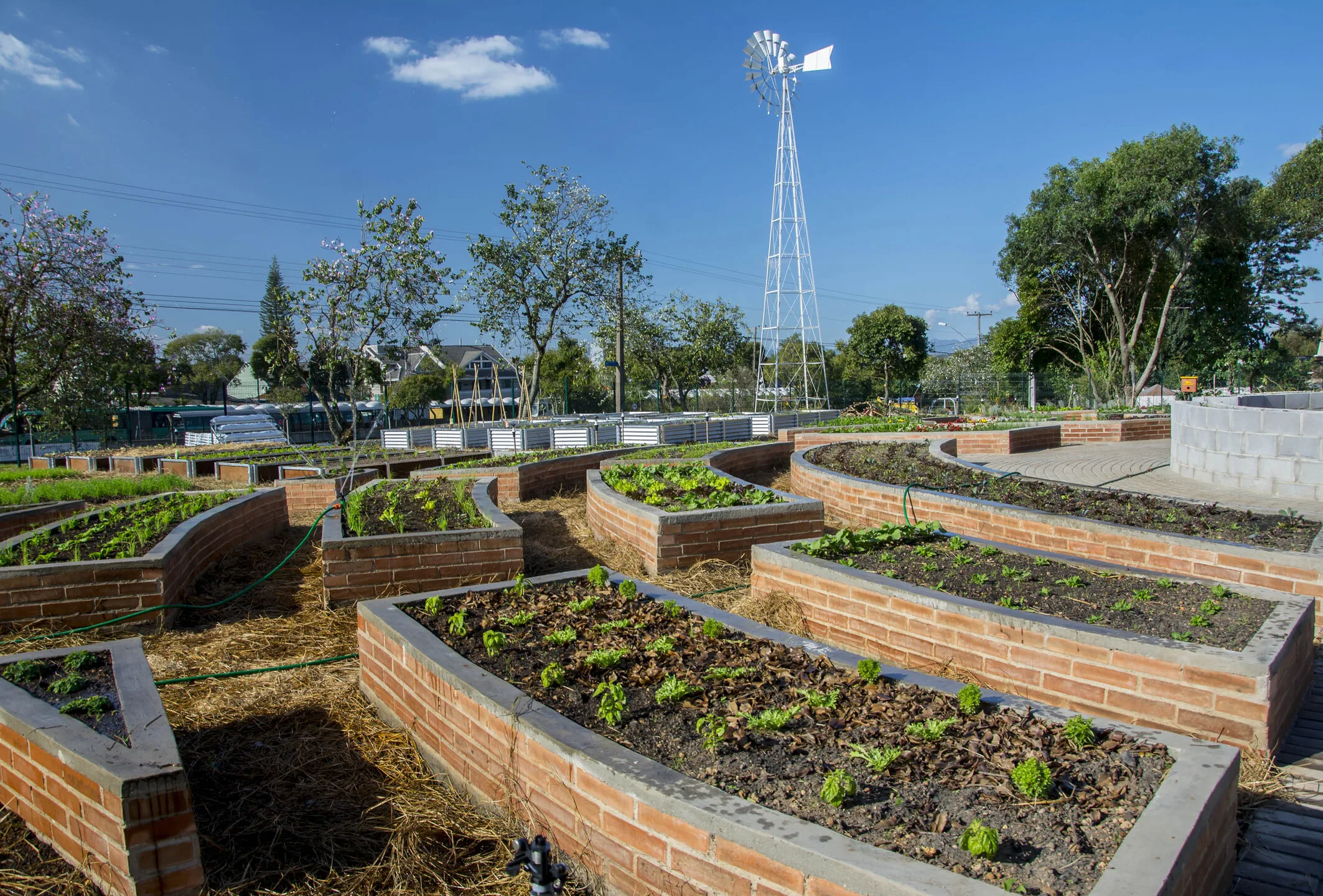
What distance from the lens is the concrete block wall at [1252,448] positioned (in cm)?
872

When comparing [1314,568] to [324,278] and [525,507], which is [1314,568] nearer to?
[525,507]

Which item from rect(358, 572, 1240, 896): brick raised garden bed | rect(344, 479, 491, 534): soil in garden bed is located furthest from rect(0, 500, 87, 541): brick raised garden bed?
rect(358, 572, 1240, 896): brick raised garden bed

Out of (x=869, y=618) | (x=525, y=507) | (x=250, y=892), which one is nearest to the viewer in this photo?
(x=250, y=892)

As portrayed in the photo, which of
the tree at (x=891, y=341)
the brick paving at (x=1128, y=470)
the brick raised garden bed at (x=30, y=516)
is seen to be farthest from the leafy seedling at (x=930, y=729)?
the tree at (x=891, y=341)

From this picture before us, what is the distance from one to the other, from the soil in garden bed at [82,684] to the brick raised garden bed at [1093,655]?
3.51 meters

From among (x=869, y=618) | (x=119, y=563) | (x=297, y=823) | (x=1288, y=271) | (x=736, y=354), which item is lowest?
(x=297, y=823)

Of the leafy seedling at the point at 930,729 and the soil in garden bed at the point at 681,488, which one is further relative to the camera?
the soil in garden bed at the point at 681,488

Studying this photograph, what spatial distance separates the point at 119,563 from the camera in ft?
16.6

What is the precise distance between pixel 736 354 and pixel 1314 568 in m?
34.5

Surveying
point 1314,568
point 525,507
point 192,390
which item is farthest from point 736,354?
point 192,390

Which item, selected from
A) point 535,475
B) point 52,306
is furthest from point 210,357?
point 535,475

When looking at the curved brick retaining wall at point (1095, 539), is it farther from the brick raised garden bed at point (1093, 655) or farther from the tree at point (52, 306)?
the tree at point (52, 306)

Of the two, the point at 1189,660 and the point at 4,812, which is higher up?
the point at 1189,660

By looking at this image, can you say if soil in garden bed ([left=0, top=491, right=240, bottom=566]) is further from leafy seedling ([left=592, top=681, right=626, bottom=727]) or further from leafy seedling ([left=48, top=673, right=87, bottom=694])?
leafy seedling ([left=592, top=681, right=626, bottom=727])
